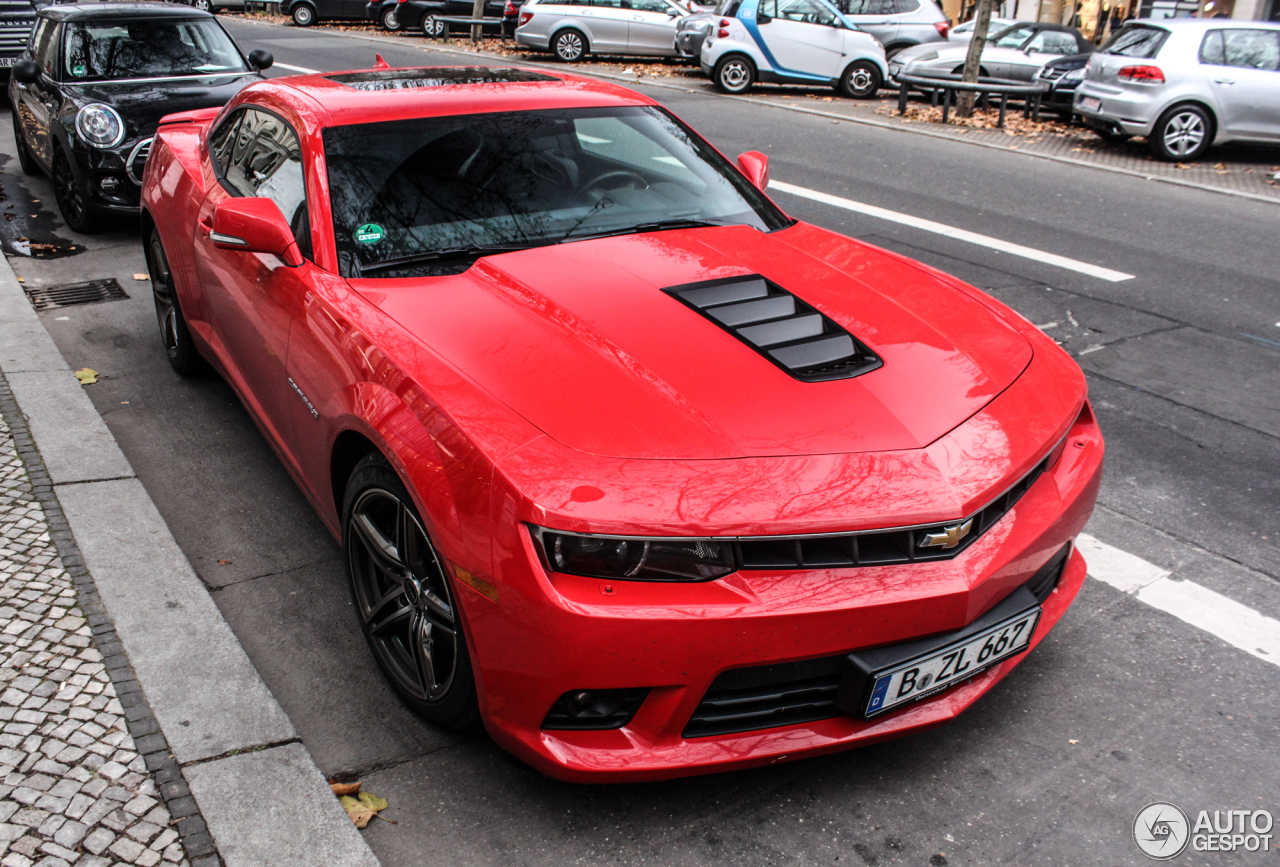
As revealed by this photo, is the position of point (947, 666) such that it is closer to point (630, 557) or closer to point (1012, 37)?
point (630, 557)

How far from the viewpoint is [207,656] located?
3.13 m

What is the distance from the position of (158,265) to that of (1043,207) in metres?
7.57

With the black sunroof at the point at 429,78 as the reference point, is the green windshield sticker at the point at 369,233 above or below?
below

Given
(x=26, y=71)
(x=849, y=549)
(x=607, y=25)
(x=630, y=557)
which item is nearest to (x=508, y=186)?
(x=630, y=557)

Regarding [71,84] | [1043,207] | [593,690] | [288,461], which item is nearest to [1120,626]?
[593,690]

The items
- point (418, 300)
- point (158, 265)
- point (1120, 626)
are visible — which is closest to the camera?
point (418, 300)

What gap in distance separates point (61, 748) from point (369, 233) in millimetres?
1733

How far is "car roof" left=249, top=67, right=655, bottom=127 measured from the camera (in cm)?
371

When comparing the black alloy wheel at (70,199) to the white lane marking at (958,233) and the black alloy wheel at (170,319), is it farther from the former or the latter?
the white lane marking at (958,233)

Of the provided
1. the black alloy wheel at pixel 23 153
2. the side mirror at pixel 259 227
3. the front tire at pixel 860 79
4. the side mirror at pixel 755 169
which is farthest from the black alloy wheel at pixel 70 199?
the front tire at pixel 860 79

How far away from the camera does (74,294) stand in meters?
6.70

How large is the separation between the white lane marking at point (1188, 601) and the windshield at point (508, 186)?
1.74 meters

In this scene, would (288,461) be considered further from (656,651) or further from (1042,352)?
(1042,352)

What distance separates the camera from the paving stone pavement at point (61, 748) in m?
2.44
